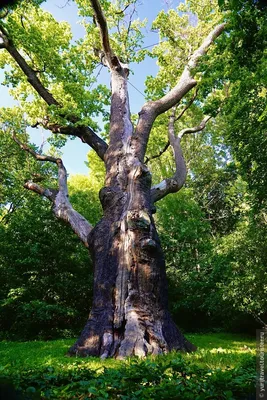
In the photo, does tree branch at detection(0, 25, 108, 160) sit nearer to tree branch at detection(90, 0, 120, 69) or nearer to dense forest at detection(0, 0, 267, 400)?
dense forest at detection(0, 0, 267, 400)

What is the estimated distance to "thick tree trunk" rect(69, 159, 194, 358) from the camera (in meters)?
5.15

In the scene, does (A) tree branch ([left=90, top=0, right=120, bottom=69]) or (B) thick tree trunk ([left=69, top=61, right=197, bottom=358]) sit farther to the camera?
(A) tree branch ([left=90, top=0, right=120, bottom=69])

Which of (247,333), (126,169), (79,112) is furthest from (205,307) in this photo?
(79,112)

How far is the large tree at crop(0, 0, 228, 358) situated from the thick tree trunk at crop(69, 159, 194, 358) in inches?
0.7

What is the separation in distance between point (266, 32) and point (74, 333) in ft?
32.8

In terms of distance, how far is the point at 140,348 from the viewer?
489 centimetres

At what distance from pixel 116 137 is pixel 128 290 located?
4415 mm

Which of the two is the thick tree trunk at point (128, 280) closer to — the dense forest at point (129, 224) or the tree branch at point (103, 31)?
the dense forest at point (129, 224)

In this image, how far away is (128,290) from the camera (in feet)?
18.4

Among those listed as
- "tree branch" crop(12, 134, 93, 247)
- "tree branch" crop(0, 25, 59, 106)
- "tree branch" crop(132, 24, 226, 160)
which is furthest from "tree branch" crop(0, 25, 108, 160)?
"tree branch" crop(132, 24, 226, 160)

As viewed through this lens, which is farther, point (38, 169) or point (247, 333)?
point (38, 169)

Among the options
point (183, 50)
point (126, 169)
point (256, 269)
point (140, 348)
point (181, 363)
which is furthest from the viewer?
point (183, 50)

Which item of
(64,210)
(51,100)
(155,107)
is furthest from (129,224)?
(51,100)

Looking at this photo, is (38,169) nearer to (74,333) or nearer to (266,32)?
(74,333)
